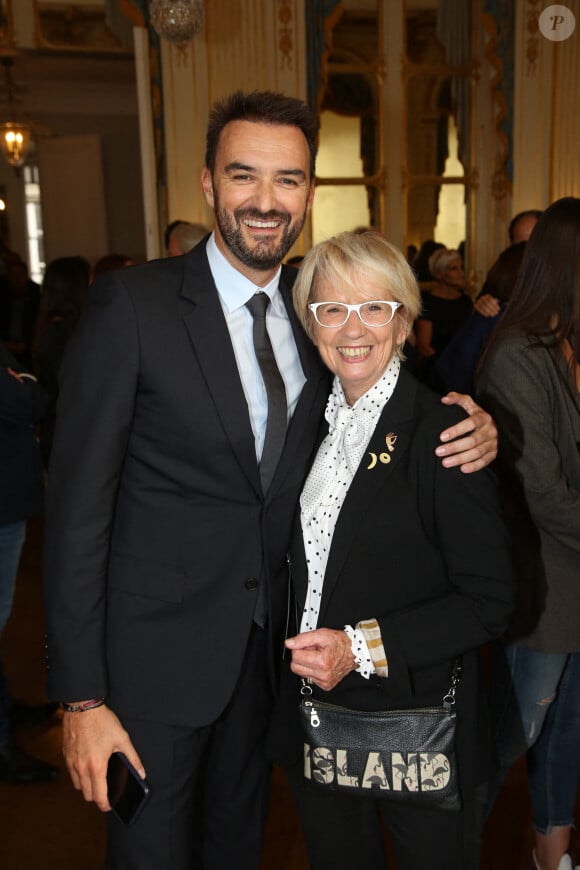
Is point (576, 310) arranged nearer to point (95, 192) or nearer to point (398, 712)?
point (398, 712)

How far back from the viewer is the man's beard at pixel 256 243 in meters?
1.54

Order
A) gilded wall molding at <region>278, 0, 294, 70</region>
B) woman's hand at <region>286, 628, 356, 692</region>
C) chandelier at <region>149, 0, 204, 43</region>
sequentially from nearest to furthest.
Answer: woman's hand at <region>286, 628, 356, 692</region> → chandelier at <region>149, 0, 204, 43</region> → gilded wall molding at <region>278, 0, 294, 70</region>

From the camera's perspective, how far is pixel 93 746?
147 centimetres

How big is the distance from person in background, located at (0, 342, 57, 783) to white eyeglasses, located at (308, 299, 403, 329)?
1259 millimetres

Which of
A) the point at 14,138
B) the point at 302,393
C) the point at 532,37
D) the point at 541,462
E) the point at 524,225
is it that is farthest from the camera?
the point at 14,138

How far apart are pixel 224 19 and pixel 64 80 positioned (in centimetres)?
437

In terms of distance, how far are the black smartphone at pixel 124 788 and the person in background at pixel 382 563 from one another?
30 cm

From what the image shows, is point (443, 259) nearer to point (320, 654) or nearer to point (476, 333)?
point (476, 333)

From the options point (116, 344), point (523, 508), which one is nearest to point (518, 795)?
point (523, 508)

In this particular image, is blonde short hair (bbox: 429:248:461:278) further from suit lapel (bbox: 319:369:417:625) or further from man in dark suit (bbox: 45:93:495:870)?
suit lapel (bbox: 319:369:417:625)

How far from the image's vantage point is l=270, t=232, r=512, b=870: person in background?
1.45m

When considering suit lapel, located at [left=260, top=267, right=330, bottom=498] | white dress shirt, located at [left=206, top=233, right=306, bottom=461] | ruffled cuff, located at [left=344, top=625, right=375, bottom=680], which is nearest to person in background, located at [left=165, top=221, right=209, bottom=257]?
suit lapel, located at [left=260, top=267, right=330, bottom=498]

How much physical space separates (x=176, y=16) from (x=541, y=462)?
431cm

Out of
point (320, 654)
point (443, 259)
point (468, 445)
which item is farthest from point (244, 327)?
point (443, 259)
